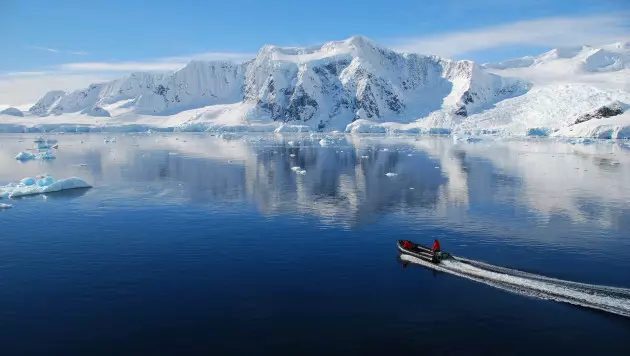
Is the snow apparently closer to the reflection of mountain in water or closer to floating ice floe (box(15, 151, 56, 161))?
the reflection of mountain in water

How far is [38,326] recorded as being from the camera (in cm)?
2209

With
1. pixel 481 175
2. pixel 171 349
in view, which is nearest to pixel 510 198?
pixel 481 175

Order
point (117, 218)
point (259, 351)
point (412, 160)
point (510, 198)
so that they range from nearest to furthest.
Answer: point (259, 351) < point (117, 218) < point (510, 198) < point (412, 160)

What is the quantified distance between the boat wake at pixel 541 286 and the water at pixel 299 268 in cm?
43

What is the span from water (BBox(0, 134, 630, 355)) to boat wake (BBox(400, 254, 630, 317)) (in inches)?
16.8

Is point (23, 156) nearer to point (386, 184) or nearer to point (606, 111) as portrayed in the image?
point (386, 184)

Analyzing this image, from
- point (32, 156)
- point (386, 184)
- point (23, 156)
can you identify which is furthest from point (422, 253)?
point (32, 156)

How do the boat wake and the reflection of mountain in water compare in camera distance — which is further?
the reflection of mountain in water

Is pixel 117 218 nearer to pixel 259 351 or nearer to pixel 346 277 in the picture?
pixel 346 277

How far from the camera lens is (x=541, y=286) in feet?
86.5

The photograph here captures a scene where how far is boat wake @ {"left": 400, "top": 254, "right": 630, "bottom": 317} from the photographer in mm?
24511

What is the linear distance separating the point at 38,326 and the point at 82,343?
3.06m

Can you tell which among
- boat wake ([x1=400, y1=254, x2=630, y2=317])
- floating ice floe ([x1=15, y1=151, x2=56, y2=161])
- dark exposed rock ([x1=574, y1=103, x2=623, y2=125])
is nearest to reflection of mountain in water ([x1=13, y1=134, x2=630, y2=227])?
floating ice floe ([x1=15, y1=151, x2=56, y2=161])

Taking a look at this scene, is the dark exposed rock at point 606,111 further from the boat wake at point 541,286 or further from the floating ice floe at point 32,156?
the boat wake at point 541,286
